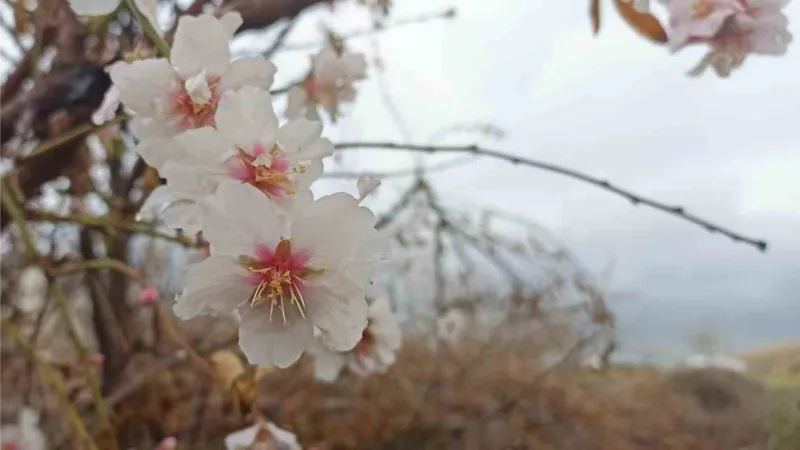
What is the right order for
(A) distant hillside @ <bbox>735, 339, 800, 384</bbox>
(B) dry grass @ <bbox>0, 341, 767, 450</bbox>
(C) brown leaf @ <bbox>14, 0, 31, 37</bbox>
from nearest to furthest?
(C) brown leaf @ <bbox>14, 0, 31, 37</bbox>, (B) dry grass @ <bbox>0, 341, 767, 450</bbox>, (A) distant hillside @ <bbox>735, 339, 800, 384</bbox>

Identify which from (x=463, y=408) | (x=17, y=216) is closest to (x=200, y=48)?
(x=17, y=216)

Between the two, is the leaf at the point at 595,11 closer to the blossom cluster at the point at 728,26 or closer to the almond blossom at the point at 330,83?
the blossom cluster at the point at 728,26

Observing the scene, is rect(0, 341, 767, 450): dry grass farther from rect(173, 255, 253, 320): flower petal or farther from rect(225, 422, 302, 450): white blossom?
rect(173, 255, 253, 320): flower petal

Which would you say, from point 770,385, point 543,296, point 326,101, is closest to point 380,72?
point 543,296

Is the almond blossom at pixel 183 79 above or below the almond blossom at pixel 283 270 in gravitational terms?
above

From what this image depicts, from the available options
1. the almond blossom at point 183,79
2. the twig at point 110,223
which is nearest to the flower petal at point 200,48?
the almond blossom at point 183,79

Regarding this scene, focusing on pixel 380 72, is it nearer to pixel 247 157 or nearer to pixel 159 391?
pixel 159 391

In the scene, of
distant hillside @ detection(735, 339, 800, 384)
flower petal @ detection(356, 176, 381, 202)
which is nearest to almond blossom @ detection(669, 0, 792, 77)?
flower petal @ detection(356, 176, 381, 202)
